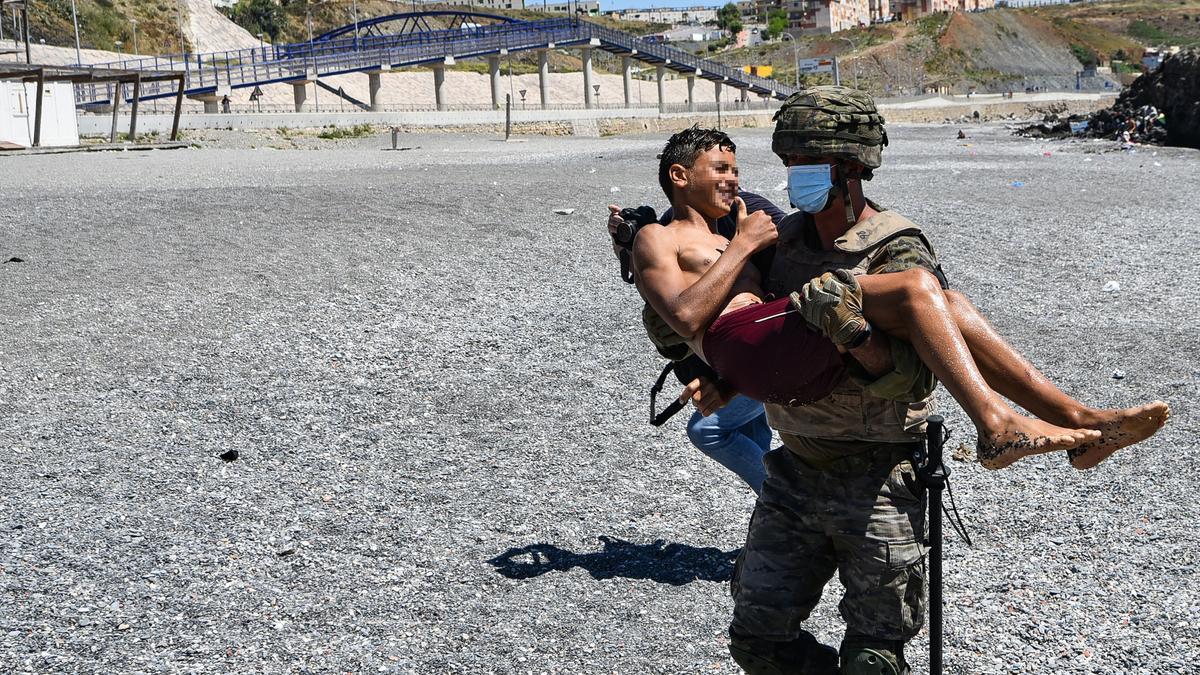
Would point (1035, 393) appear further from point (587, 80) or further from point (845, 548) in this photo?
point (587, 80)

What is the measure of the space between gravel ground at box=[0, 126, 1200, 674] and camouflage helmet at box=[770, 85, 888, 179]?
6.90 ft

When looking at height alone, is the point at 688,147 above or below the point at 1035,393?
above

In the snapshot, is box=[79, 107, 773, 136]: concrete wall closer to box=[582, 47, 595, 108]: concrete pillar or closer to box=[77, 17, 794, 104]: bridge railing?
box=[582, 47, 595, 108]: concrete pillar

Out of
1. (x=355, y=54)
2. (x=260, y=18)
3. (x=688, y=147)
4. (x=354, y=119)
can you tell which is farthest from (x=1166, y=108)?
(x=260, y=18)

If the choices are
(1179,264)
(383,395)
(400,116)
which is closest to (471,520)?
(383,395)

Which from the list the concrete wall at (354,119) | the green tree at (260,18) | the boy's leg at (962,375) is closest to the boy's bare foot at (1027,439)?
the boy's leg at (962,375)

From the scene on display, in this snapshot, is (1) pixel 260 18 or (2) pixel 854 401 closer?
(2) pixel 854 401

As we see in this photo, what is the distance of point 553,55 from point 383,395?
138295 mm

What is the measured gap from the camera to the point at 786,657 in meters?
2.94

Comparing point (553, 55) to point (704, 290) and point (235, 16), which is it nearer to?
point (235, 16)

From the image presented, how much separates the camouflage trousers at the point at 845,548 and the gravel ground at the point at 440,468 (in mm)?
1323

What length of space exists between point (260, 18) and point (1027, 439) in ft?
453

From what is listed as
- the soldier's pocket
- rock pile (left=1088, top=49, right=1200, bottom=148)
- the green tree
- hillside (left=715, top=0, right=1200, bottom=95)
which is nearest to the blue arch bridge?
rock pile (left=1088, top=49, right=1200, bottom=148)

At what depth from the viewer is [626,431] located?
7.13m
